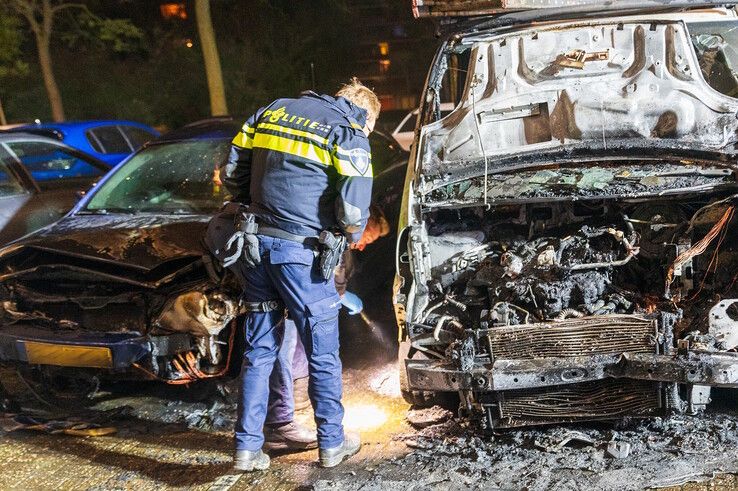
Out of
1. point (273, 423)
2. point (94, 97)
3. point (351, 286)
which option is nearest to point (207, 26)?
point (94, 97)

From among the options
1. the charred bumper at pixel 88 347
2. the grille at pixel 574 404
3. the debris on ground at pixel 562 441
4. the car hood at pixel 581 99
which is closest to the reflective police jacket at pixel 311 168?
the car hood at pixel 581 99

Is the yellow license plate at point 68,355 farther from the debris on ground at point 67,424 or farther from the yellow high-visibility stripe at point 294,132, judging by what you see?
the yellow high-visibility stripe at point 294,132

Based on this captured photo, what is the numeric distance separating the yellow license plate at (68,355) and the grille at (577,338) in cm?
211

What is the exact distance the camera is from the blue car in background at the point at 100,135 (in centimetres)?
941

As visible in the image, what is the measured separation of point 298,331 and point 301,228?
519 millimetres

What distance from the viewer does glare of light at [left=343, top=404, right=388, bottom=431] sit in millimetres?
4113

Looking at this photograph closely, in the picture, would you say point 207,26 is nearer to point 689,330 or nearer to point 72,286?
point 72,286

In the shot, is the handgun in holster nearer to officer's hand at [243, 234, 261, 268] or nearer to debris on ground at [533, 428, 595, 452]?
officer's hand at [243, 234, 261, 268]

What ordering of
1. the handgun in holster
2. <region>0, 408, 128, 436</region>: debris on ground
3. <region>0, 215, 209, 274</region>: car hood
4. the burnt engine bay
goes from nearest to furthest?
the burnt engine bay → the handgun in holster → <region>0, 215, 209, 274</region>: car hood → <region>0, 408, 128, 436</region>: debris on ground

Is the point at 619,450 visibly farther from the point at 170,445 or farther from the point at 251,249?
the point at 170,445

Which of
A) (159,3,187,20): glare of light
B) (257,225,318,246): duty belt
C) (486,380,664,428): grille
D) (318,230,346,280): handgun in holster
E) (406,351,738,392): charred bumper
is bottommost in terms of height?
(486,380,664,428): grille

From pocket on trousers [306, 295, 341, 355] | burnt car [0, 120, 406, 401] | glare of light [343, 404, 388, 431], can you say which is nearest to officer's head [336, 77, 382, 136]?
pocket on trousers [306, 295, 341, 355]

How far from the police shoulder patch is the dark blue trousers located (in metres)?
0.47

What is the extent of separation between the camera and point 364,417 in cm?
422
